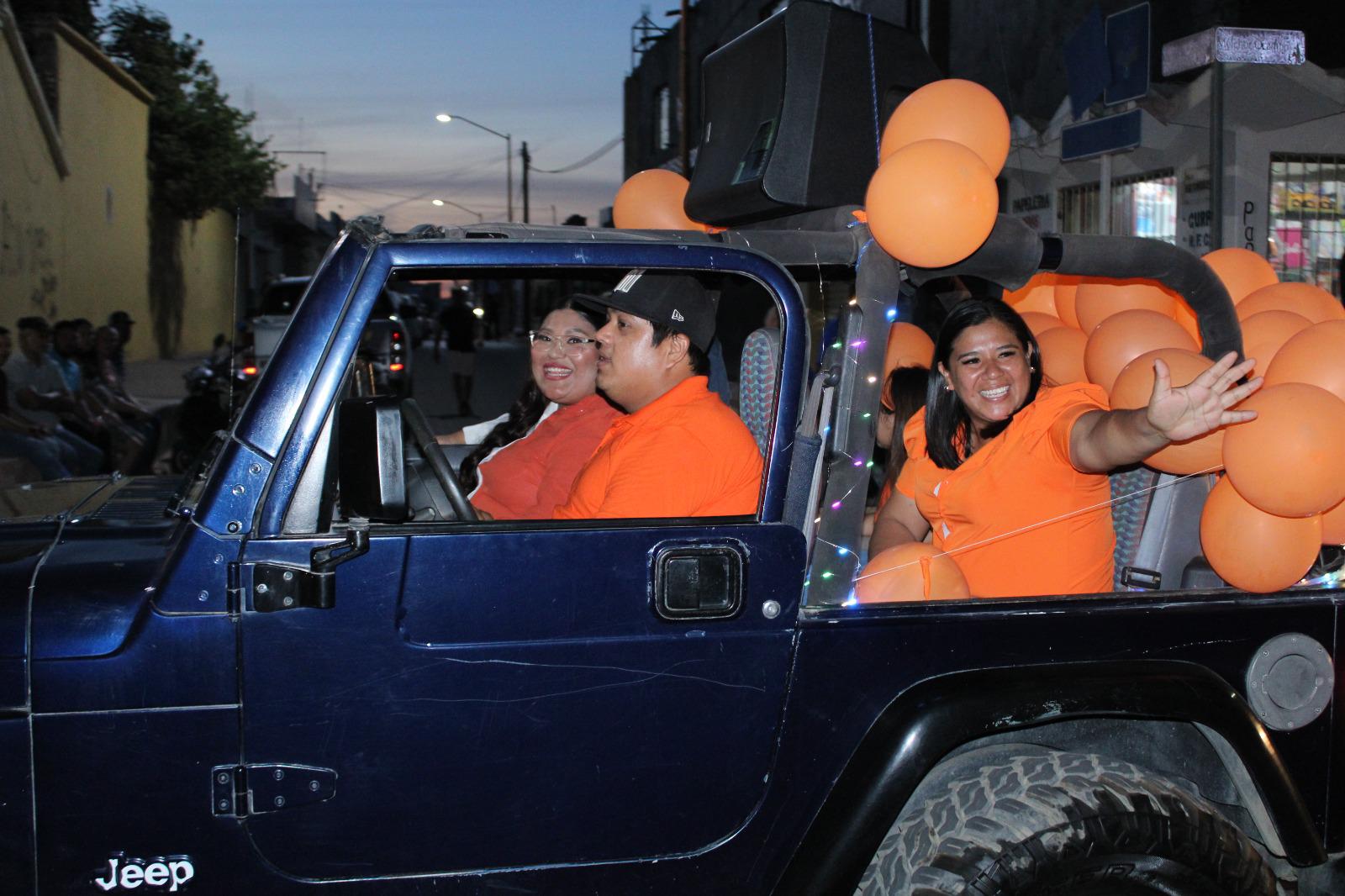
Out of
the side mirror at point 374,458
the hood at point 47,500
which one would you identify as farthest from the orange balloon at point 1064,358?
the hood at point 47,500

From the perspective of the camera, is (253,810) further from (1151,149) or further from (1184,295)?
(1151,149)

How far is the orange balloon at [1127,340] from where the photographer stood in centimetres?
260

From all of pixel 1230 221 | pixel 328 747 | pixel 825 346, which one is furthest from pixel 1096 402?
pixel 1230 221

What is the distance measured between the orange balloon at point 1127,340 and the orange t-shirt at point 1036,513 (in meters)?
0.09

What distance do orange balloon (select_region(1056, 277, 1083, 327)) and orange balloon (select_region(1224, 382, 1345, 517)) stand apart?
1.07 m

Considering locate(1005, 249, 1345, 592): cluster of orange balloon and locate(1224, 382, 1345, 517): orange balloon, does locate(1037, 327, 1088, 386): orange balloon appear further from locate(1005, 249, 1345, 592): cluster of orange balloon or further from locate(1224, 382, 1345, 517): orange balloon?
locate(1224, 382, 1345, 517): orange balloon

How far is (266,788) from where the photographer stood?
1904 mm

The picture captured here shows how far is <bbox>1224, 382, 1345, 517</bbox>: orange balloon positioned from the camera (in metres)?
2.11

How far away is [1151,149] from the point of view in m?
9.41

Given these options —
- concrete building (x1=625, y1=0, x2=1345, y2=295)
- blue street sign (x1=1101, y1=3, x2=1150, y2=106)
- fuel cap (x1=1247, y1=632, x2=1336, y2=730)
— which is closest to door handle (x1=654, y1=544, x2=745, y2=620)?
fuel cap (x1=1247, y1=632, x2=1336, y2=730)

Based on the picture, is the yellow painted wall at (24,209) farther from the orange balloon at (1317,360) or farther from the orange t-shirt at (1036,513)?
the orange balloon at (1317,360)

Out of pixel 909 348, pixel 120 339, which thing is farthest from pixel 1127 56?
pixel 120 339

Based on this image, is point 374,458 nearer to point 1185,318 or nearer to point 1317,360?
point 1317,360

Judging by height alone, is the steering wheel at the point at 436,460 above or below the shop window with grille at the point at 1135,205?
below
